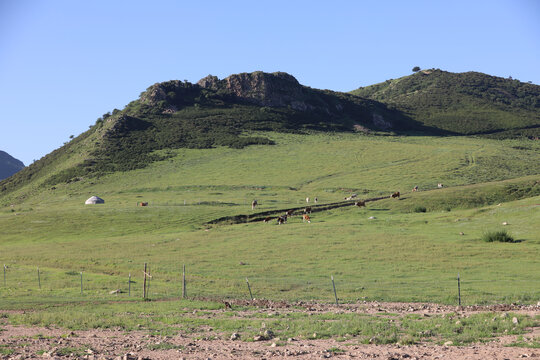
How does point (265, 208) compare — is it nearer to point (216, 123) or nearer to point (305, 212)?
point (305, 212)

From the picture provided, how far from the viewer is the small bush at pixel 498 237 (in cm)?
4638

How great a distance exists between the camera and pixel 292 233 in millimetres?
56094

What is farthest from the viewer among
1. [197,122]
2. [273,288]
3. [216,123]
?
[216,123]

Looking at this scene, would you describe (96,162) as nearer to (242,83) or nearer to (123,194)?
(123,194)

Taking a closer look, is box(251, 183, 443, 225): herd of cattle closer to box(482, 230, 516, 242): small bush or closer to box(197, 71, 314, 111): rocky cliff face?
box(482, 230, 516, 242): small bush

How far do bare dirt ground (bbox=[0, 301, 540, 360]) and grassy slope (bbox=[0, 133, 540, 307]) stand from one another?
36.3ft

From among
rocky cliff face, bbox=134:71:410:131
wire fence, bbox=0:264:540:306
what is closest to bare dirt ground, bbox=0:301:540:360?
wire fence, bbox=0:264:540:306

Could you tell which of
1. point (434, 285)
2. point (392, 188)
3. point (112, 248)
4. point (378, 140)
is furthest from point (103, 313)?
point (378, 140)

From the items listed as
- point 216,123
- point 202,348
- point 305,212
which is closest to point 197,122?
point 216,123

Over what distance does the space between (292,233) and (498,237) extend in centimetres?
1966

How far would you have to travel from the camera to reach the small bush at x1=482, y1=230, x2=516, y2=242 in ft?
152

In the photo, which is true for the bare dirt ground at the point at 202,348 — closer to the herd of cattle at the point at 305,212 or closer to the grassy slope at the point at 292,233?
the grassy slope at the point at 292,233

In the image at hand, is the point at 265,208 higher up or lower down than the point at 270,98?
lower down

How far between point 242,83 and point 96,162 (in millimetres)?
75802
